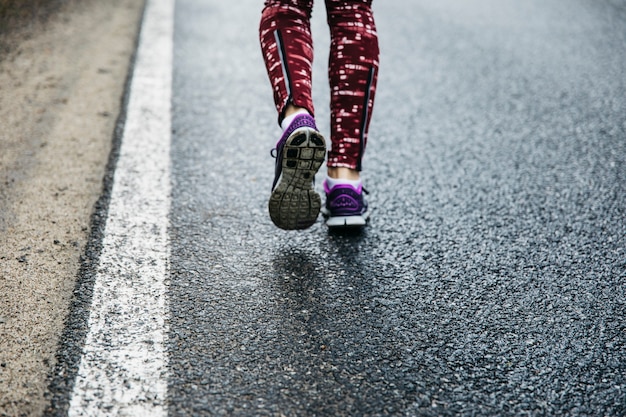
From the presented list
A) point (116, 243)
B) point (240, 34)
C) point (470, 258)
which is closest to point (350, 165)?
point (470, 258)

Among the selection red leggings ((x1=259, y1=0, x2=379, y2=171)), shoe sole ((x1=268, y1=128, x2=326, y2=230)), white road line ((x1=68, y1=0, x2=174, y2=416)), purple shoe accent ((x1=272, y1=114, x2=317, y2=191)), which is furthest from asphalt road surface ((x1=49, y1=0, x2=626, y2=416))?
red leggings ((x1=259, y1=0, x2=379, y2=171))

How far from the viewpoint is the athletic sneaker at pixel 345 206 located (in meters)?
2.31

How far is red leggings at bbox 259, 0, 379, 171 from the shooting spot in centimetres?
216

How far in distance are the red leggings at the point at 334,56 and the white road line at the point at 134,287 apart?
56cm

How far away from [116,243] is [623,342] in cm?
141

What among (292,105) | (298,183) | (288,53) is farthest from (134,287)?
(288,53)

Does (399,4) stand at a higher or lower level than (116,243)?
lower

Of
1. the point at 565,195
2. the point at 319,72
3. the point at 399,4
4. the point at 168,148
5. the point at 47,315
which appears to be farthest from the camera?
the point at 399,4

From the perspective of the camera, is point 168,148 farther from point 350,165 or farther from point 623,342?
point 623,342

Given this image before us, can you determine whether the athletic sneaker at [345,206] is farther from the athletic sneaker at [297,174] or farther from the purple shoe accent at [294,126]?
the purple shoe accent at [294,126]

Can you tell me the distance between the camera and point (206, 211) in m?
2.42

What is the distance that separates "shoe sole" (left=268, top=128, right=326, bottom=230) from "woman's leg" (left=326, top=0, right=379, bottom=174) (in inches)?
8.1

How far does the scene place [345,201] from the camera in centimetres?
231

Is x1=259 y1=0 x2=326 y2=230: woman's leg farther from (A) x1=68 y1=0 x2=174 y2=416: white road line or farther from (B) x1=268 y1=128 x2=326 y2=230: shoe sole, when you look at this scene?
(A) x1=68 y1=0 x2=174 y2=416: white road line
